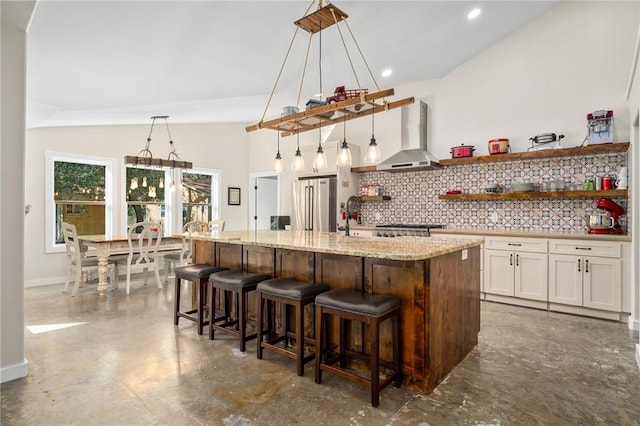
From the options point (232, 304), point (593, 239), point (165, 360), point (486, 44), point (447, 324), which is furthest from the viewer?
point (486, 44)

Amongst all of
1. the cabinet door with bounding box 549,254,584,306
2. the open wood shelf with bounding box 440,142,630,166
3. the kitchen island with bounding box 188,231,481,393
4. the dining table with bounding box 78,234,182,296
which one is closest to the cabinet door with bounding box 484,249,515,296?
the cabinet door with bounding box 549,254,584,306

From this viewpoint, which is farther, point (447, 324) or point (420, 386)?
point (447, 324)

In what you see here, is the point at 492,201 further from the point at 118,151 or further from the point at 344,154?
the point at 118,151

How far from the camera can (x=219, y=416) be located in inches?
78.0

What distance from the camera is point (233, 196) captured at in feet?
26.2

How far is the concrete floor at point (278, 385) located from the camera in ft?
6.54

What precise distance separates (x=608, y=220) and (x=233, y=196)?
6673 millimetres

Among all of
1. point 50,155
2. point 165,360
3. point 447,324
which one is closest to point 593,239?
point 447,324

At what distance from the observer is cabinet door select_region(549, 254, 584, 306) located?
13.0 feet

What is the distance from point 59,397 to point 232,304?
156 centimetres

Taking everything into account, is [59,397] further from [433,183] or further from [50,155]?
[433,183]

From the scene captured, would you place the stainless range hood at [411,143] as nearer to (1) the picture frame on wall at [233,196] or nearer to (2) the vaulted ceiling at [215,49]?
(2) the vaulted ceiling at [215,49]

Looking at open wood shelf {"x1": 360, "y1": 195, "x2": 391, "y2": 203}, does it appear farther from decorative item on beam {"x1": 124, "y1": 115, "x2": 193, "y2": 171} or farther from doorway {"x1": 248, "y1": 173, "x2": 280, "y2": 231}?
decorative item on beam {"x1": 124, "y1": 115, "x2": 193, "y2": 171}

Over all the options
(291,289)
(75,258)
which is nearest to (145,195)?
(75,258)
